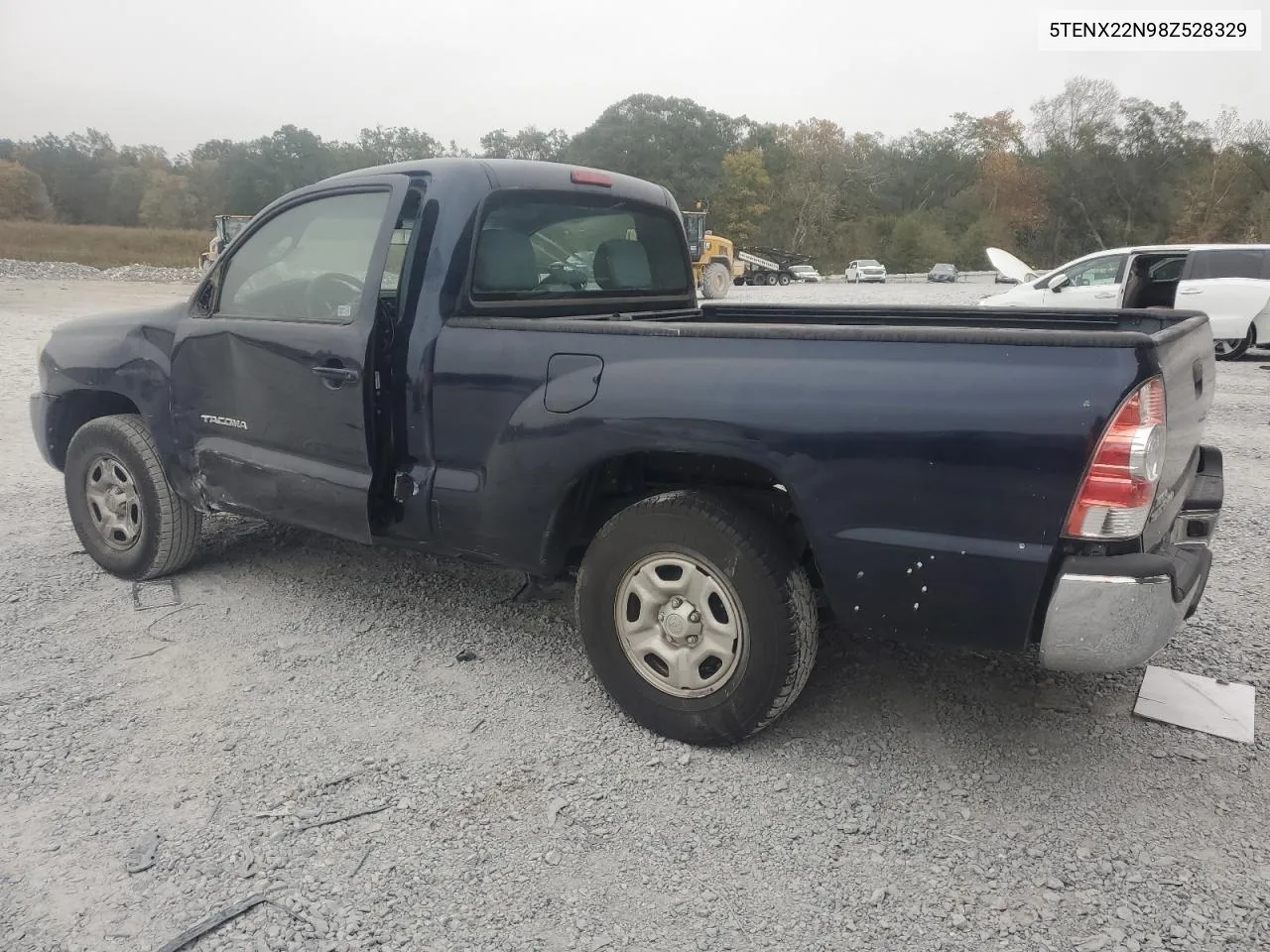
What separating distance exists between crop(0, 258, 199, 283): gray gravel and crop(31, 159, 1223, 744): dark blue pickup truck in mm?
33071

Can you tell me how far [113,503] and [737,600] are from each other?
3.32 metres

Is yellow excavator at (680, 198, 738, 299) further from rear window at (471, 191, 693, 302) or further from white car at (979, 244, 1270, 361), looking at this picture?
rear window at (471, 191, 693, 302)

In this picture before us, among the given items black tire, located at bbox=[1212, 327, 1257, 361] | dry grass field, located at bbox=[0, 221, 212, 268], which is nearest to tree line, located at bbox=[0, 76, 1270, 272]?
dry grass field, located at bbox=[0, 221, 212, 268]

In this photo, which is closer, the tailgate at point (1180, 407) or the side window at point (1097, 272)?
the tailgate at point (1180, 407)

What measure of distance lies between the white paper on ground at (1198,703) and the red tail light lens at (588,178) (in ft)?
9.81

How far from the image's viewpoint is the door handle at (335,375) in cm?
352

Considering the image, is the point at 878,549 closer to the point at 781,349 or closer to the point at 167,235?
the point at 781,349

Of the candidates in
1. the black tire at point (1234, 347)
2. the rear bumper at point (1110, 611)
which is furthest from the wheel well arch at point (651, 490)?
the black tire at point (1234, 347)

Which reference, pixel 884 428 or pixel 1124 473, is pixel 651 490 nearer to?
pixel 884 428

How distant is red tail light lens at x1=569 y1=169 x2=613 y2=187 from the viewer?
13.4ft

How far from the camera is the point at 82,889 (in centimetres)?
246

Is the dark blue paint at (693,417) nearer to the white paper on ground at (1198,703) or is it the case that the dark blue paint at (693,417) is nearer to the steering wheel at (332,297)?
the steering wheel at (332,297)

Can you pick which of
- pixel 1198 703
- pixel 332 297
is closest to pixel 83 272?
pixel 332 297

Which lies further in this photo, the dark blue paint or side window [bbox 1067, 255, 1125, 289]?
side window [bbox 1067, 255, 1125, 289]
